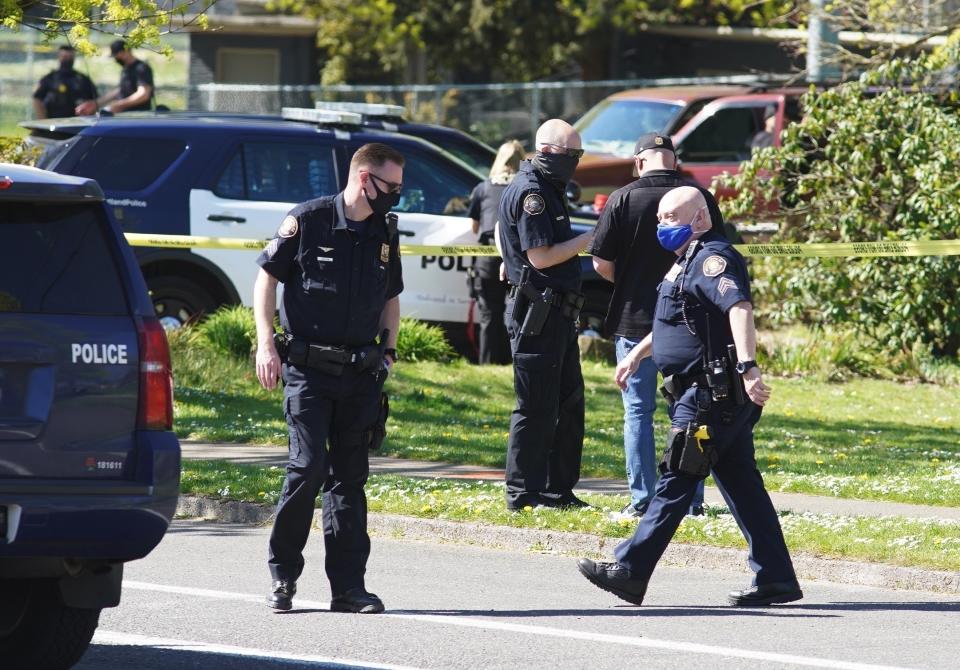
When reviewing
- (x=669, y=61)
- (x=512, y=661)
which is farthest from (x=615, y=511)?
(x=669, y=61)

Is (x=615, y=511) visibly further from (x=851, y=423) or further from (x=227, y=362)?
(x=227, y=362)

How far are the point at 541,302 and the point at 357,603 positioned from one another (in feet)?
6.63

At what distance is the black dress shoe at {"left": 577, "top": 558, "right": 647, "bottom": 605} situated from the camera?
7.04 m

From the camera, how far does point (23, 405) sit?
5242 millimetres

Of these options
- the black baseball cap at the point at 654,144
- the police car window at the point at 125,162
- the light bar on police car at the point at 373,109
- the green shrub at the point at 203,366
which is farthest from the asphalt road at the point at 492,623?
the light bar on police car at the point at 373,109

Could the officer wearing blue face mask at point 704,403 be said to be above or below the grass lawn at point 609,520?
above

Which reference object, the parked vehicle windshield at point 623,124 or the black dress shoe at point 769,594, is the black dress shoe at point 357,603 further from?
the parked vehicle windshield at point 623,124

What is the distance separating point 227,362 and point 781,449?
14.5ft

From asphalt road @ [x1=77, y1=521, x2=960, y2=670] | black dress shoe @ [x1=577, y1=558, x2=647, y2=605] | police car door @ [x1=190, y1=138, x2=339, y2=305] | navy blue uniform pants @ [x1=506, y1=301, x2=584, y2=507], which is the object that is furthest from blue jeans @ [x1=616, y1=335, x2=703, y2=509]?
police car door @ [x1=190, y1=138, x2=339, y2=305]

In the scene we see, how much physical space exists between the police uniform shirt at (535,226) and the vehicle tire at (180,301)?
5.73 metres

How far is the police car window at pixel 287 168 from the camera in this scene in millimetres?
13641

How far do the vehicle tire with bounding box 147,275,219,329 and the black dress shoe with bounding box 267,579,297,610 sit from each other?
7.03 metres

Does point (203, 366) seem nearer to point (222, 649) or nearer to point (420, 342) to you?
point (420, 342)

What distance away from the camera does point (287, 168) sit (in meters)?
13.7
